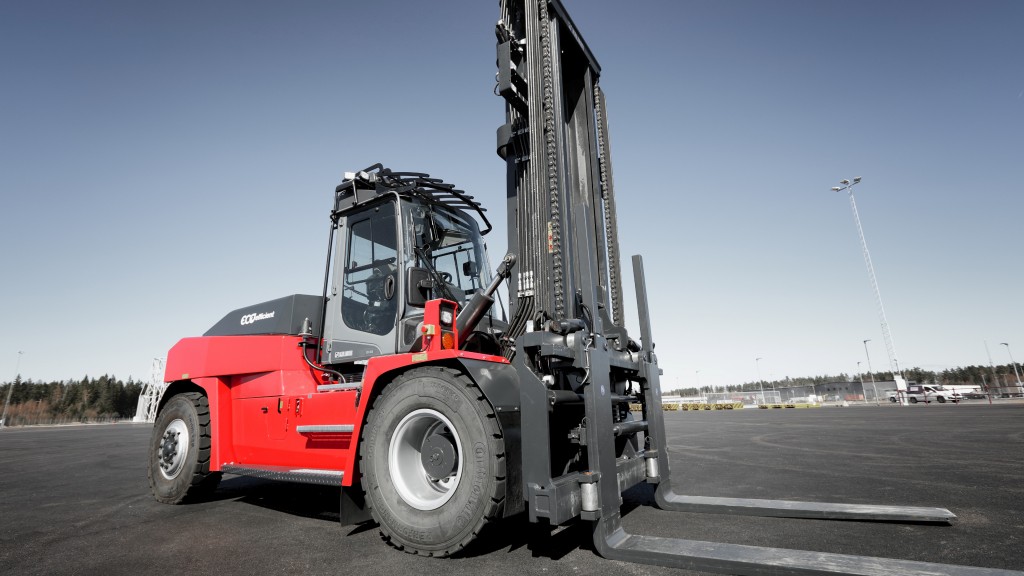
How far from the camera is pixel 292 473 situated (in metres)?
4.72

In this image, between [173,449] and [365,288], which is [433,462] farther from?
[173,449]

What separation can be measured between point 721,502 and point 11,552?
6208 millimetres

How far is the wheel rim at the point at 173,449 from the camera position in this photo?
6316 mm

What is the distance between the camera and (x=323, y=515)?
5316mm

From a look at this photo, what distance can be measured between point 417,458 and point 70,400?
103056 millimetres

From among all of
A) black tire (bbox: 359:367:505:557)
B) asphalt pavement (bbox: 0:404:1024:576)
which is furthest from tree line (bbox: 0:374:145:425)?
black tire (bbox: 359:367:505:557)

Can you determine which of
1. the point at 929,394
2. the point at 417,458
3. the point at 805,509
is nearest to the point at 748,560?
the point at 805,509

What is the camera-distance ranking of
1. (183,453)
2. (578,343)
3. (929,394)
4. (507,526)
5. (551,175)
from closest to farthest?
(578,343) < (551,175) < (507,526) < (183,453) < (929,394)

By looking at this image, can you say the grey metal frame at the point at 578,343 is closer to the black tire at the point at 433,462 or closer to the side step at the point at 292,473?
the black tire at the point at 433,462

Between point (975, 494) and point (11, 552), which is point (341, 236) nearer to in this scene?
point (11, 552)

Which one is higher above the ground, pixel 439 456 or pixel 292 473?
pixel 439 456

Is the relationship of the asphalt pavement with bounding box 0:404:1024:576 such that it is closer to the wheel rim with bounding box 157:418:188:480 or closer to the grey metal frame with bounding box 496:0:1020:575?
the grey metal frame with bounding box 496:0:1020:575

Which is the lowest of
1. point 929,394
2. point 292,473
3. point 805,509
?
point 805,509

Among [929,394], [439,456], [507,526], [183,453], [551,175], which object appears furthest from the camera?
[929,394]
